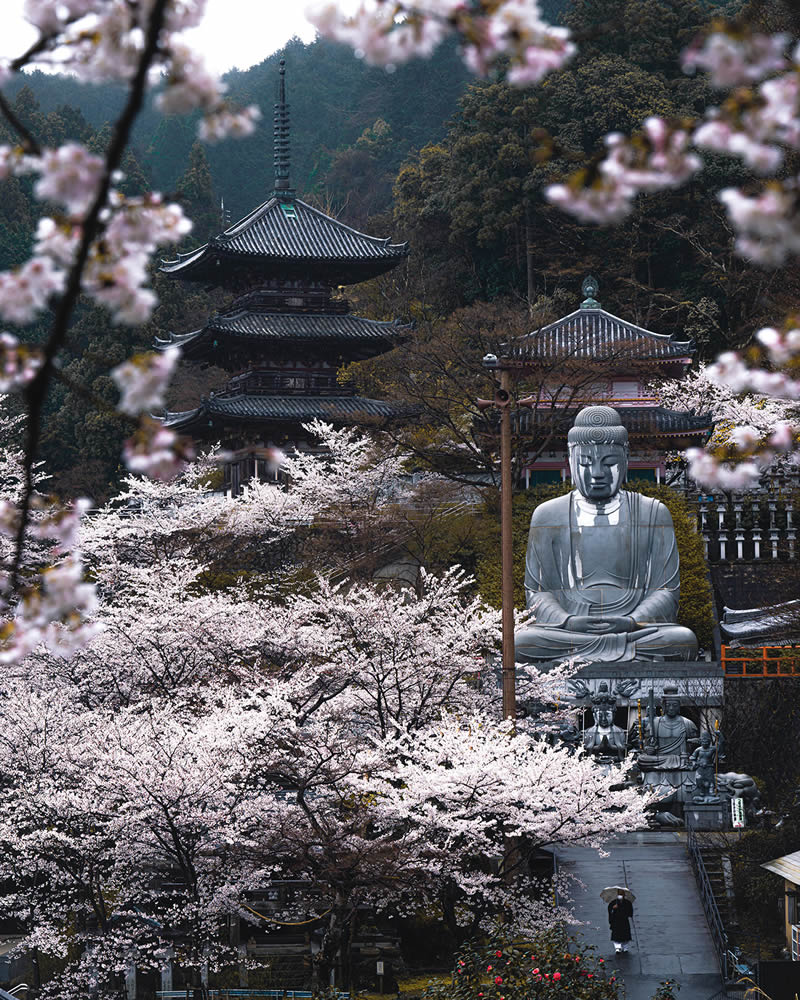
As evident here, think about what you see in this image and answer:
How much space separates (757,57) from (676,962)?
12.7 meters

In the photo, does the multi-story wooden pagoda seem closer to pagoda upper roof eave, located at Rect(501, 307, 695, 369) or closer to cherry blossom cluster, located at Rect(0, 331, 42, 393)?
pagoda upper roof eave, located at Rect(501, 307, 695, 369)

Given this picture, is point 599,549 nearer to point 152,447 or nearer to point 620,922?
point 620,922

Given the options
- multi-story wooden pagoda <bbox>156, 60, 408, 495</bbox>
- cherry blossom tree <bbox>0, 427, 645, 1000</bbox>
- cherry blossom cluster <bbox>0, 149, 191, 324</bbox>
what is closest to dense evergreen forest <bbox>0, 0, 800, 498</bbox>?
multi-story wooden pagoda <bbox>156, 60, 408, 495</bbox>

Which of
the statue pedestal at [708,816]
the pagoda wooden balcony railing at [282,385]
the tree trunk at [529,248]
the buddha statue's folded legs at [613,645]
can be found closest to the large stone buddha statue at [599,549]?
the buddha statue's folded legs at [613,645]

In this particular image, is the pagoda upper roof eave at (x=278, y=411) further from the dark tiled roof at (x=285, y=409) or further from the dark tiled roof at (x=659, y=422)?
the dark tiled roof at (x=659, y=422)

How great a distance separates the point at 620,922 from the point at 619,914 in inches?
3.3

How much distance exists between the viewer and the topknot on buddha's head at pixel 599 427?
25.5 m

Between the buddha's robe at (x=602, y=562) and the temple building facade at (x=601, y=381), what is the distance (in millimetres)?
4186

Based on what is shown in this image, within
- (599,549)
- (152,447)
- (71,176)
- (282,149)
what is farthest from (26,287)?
(282,149)

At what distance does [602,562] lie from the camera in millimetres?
25922

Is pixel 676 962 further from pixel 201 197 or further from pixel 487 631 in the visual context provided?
pixel 201 197

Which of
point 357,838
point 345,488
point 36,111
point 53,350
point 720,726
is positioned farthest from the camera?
point 36,111

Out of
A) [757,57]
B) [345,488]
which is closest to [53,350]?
[757,57]

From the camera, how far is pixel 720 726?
23.0 m
